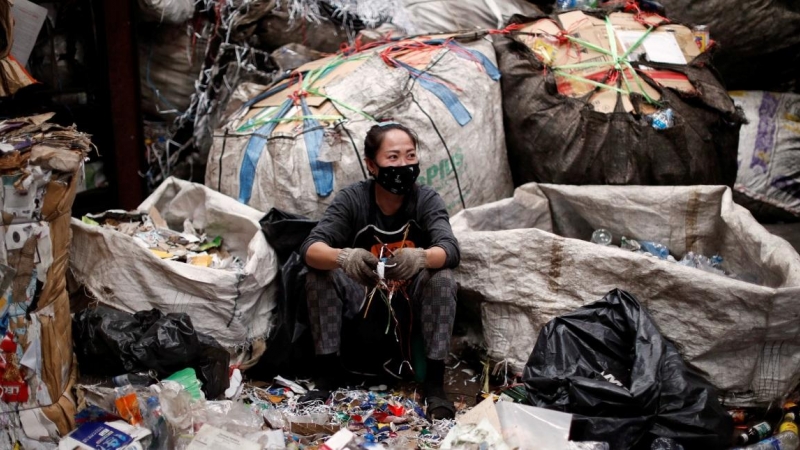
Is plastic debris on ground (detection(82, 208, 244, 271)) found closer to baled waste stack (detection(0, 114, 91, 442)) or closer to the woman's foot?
baled waste stack (detection(0, 114, 91, 442))

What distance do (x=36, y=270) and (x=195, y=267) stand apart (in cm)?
61

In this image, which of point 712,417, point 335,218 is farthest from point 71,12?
point 712,417

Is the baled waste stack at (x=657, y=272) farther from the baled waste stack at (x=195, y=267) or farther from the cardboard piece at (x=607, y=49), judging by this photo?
the baled waste stack at (x=195, y=267)

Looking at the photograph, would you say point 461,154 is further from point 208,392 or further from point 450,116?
point 208,392

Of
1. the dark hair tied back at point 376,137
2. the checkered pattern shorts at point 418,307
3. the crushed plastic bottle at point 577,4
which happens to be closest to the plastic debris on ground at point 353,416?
the checkered pattern shorts at point 418,307

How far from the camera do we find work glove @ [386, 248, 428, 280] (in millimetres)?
2857

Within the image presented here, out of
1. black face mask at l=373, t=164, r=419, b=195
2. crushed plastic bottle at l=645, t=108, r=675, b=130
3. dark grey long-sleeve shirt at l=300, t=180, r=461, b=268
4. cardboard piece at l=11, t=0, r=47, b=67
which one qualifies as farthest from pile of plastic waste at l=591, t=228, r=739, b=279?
cardboard piece at l=11, t=0, r=47, b=67

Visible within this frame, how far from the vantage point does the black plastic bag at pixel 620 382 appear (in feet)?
8.68

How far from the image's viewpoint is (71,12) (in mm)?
3779

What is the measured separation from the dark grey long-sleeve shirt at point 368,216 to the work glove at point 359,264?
0.58 ft

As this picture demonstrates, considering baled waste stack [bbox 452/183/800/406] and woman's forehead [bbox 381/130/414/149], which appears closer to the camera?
baled waste stack [bbox 452/183/800/406]

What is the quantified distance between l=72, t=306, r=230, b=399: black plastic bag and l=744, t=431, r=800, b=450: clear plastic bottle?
72.1 inches

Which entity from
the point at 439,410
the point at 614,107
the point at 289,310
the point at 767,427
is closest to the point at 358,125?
the point at 289,310

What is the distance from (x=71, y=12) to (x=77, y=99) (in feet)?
1.30
